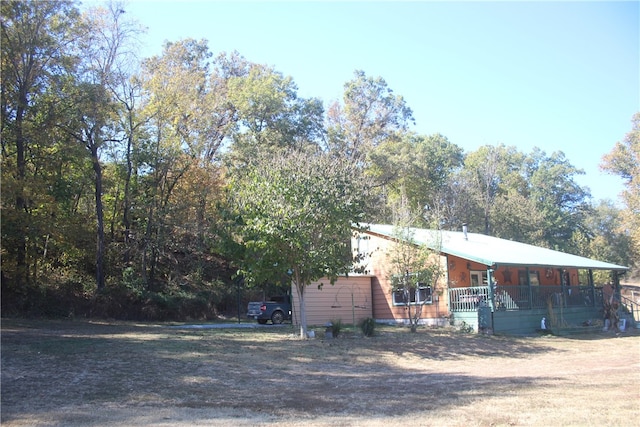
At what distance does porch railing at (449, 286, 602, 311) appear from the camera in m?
22.6

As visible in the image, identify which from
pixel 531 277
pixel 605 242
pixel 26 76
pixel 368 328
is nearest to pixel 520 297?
pixel 531 277

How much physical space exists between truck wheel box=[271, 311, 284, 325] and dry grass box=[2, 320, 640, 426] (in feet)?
25.2

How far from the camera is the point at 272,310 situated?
2644cm

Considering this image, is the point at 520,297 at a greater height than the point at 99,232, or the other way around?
the point at 99,232

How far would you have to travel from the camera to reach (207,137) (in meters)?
37.3

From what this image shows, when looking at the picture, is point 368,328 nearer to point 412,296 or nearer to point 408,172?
point 412,296

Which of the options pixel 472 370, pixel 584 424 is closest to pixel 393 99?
pixel 472 370

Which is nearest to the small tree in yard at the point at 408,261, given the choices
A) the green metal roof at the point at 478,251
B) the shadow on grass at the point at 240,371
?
the green metal roof at the point at 478,251

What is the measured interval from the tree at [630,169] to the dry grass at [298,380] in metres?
24.6

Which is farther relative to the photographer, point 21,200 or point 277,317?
point 277,317

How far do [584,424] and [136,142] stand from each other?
88.7ft

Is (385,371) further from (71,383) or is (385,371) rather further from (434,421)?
(71,383)

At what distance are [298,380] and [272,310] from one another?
1454 cm

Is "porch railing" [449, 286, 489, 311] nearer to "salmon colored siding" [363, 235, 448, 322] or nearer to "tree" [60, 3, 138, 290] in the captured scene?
"salmon colored siding" [363, 235, 448, 322]
